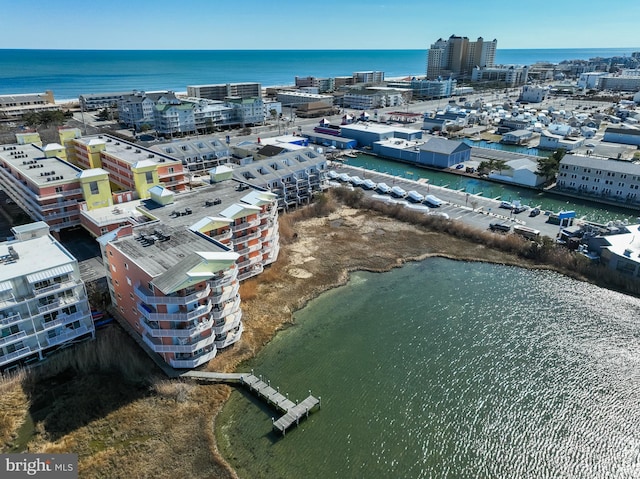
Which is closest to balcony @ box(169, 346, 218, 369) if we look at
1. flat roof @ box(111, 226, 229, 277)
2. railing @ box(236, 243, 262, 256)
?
flat roof @ box(111, 226, 229, 277)

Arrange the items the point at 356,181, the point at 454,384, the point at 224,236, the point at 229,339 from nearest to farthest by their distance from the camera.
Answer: the point at 454,384 → the point at 229,339 → the point at 224,236 → the point at 356,181

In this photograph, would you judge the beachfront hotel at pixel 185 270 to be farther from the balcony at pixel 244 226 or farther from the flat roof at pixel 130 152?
the flat roof at pixel 130 152

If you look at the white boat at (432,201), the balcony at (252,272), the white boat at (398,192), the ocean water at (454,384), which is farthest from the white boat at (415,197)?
the balcony at (252,272)

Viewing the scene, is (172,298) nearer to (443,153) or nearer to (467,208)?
(467,208)

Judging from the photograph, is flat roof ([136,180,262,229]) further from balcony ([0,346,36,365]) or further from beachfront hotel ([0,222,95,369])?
balcony ([0,346,36,365])

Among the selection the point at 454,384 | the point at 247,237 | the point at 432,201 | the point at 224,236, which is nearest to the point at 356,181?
the point at 432,201

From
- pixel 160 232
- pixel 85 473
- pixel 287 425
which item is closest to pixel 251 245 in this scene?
pixel 160 232
